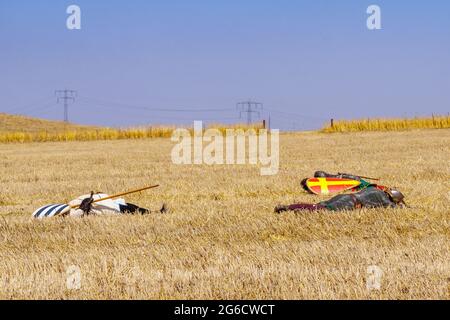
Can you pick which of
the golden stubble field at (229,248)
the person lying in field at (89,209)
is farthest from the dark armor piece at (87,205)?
the golden stubble field at (229,248)

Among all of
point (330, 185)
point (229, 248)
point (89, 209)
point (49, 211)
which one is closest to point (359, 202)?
point (229, 248)

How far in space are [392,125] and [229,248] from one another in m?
35.3

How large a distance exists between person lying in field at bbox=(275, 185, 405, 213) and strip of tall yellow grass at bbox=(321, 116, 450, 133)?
104 feet

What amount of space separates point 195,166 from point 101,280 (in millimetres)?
12858

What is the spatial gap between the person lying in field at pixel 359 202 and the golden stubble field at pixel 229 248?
1.05 ft

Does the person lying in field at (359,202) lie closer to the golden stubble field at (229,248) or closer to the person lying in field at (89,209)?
the golden stubble field at (229,248)

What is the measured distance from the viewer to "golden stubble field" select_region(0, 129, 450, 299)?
559cm

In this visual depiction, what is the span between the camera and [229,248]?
7.27 m

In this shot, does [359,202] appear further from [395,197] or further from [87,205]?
[87,205]

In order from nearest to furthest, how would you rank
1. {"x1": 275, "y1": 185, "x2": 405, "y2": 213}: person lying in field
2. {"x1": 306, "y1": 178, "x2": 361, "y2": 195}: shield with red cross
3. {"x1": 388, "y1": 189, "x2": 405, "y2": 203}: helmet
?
1. {"x1": 275, "y1": 185, "x2": 405, "y2": 213}: person lying in field
2. {"x1": 388, "y1": 189, "x2": 405, "y2": 203}: helmet
3. {"x1": 306, "y1": 178, "x2": 361, "y2": 195}: shield with red cross

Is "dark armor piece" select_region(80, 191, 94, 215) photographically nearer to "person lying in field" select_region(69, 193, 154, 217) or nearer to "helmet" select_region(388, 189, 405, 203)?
"person lying in field" select_region(69, 193, 154, 217)

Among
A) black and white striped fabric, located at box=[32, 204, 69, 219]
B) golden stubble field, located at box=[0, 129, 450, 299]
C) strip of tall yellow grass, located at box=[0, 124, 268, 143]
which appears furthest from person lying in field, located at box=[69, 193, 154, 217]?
strip of tall yellow grass, located at box=[0, 124, 268, 143]

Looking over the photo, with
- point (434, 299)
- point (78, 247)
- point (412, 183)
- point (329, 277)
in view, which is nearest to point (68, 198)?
point (78, 247)

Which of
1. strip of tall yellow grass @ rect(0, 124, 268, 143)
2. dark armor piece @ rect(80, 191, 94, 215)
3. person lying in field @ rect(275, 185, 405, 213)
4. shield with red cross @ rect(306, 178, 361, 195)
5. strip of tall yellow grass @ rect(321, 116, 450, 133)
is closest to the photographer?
person lying in field @ rect(275, 185, 405, 213)
